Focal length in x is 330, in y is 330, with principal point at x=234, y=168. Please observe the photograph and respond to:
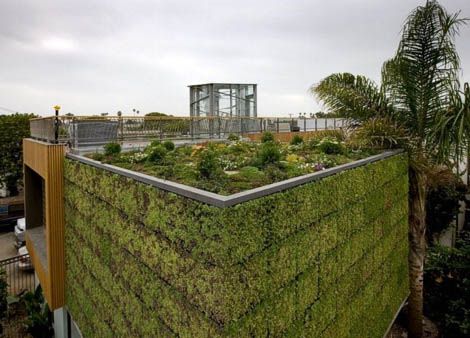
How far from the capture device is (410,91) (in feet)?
25.6

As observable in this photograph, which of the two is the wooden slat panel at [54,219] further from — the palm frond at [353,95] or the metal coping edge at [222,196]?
the palm frond at [353,95]

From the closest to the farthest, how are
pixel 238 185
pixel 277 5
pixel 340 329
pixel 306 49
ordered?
pixel 238 185, pixel 340 329, pixel 277 5, pixel 306 49

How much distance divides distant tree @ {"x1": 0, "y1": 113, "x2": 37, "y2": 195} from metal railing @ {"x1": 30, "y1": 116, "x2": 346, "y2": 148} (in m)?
13.5

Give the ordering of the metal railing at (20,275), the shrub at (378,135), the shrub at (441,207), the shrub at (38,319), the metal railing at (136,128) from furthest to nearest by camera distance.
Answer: the metal railing at (20,275) < the shrub at (441,207) < the shrub at (38,319) < the metal railing at (136,128) < the shrub at (378,135)

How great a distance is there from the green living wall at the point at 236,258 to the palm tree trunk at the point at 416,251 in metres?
1.27

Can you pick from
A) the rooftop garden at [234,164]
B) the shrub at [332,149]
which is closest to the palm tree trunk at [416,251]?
the rooftop garden at [234,164]

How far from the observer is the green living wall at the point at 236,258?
3129 mm

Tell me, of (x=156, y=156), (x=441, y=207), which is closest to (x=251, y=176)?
(x=156, y=156)

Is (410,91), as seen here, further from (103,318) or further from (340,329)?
(103,318)

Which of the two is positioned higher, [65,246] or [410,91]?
[410,91]

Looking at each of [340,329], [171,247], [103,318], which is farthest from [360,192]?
[103,318]

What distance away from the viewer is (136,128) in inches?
451

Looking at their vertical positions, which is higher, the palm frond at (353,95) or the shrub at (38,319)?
the palm frond at (353,95)

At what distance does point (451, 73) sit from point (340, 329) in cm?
601
